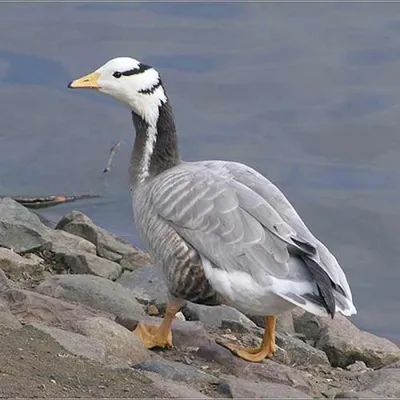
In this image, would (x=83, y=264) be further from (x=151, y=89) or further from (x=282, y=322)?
(x=151, y=89)

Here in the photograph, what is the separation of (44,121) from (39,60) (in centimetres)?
143

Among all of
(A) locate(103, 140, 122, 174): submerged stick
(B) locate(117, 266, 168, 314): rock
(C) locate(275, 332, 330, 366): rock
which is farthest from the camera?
(A) locate(103, 140, 122, 174): submerged stick

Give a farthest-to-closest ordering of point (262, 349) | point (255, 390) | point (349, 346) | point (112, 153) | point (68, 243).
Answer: point (112, 153), point (68, 243), point (349, 346), point (262, 349), point (255, 390)

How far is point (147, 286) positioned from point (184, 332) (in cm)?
167

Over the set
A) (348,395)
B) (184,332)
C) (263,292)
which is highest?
(263,292)

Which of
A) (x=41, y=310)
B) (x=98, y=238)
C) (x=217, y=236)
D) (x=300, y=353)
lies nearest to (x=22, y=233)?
(x=98, y=238)

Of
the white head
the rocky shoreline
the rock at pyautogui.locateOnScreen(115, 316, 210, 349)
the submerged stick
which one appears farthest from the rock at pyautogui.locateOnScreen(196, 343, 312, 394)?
the submerged stick

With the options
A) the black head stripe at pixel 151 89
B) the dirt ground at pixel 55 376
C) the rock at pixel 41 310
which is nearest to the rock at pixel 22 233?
the black head stripe at pixel 151 89

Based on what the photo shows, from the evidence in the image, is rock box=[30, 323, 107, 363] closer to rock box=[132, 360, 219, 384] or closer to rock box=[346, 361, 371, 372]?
rock box=[132, 360, 219, 384]

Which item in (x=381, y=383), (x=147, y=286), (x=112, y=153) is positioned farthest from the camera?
(x=112, y=153)

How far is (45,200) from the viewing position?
39.5 feet

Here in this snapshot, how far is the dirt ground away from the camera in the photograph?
203 inches

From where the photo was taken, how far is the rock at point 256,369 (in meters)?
6.32

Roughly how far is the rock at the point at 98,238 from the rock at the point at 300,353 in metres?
2.65
